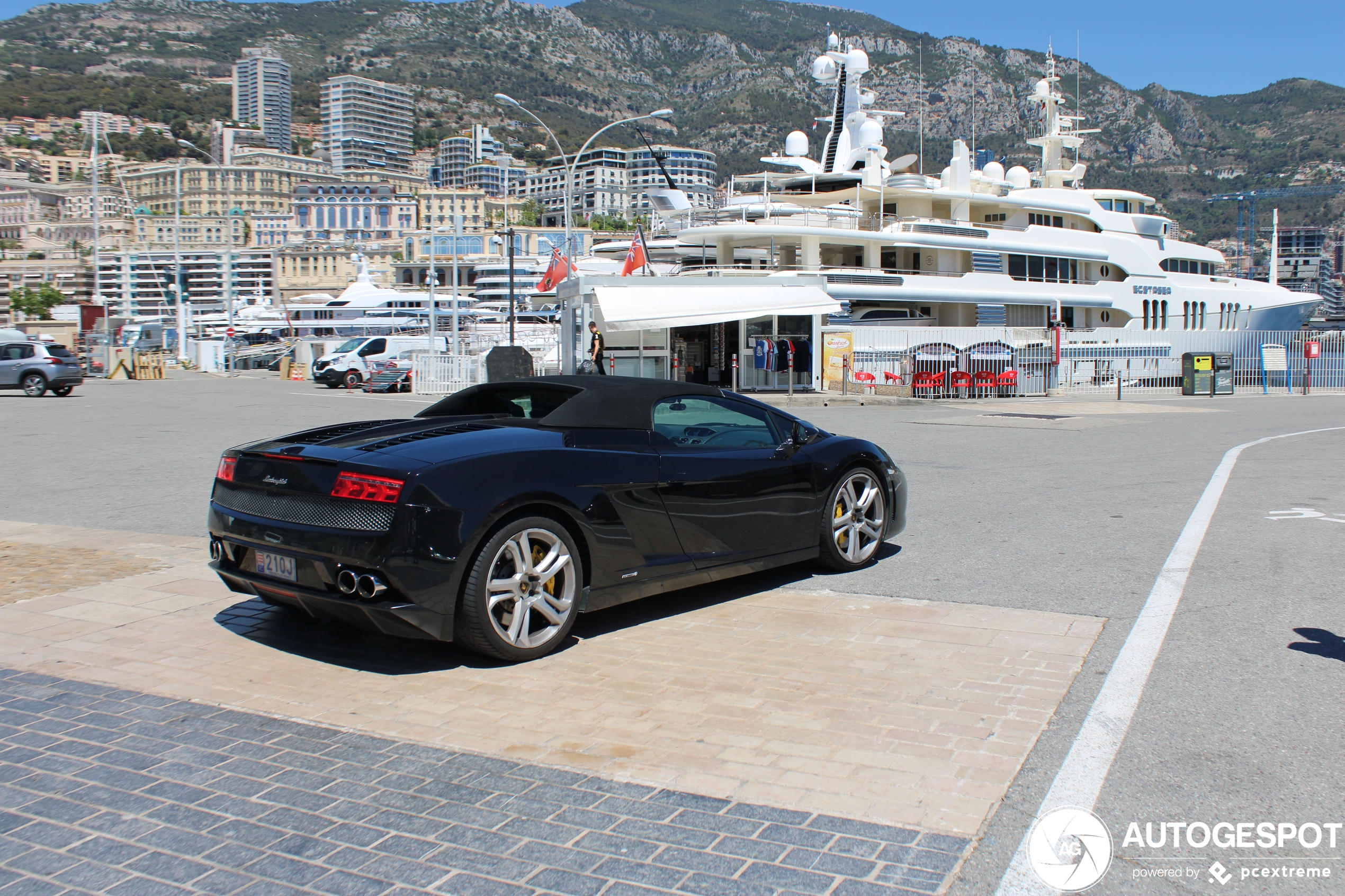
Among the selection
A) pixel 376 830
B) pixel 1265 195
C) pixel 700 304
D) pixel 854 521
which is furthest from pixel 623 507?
pixel 1265 195

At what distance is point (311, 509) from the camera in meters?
4.70

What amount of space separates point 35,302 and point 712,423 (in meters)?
108

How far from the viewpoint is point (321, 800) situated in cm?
337

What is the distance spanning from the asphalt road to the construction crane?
174 meters

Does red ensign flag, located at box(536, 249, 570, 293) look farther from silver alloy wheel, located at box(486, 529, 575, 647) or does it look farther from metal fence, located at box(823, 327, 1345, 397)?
silver alloy wheel, located at box(486, 529, 575, 647)

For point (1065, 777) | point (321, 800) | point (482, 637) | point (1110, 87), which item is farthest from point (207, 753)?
point (1110, 87)

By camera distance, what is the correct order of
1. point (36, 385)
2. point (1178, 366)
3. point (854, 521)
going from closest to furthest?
point (854, 521) < point (36, 385) < point (1178, 366)

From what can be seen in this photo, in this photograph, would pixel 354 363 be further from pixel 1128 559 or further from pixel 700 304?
pixel 1128 559

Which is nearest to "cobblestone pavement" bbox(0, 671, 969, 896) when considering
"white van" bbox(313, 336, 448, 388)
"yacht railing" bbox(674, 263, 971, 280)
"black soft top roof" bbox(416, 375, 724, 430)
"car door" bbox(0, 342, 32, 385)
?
"black soft top roof" bbox(416, 375, 724, 430)

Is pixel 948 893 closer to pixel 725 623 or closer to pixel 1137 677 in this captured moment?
pixel 1137 677

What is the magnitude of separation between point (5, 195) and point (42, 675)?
758 feet

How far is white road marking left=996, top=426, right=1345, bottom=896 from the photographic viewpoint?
2.93 metres

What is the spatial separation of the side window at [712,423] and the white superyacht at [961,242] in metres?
24.7
